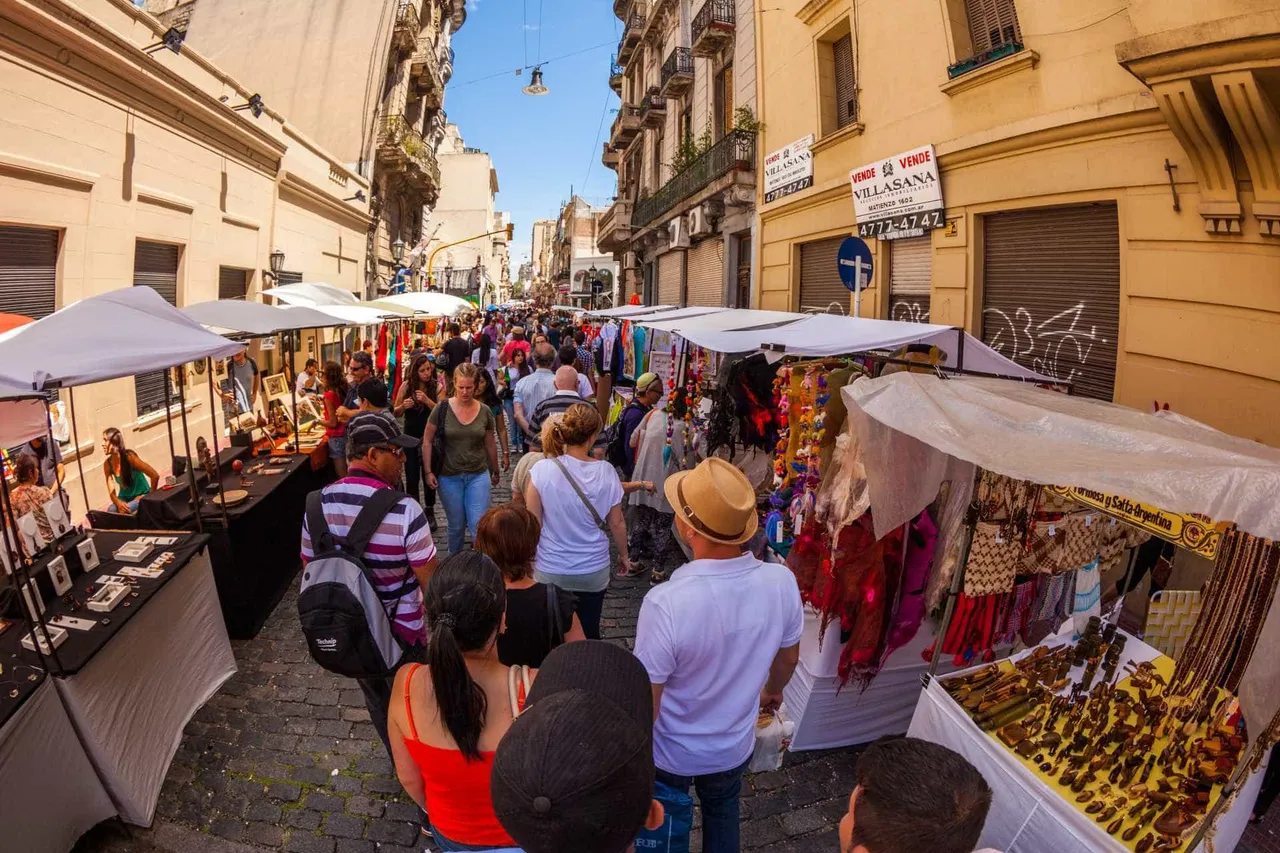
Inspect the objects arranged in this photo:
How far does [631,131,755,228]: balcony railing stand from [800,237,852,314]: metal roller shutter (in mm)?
2803

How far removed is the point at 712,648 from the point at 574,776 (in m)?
1.05

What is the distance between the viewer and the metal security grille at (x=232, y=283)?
11.4 metres

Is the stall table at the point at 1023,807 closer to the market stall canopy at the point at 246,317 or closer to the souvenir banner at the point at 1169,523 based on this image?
the souvenir banner at the point at 1169,523

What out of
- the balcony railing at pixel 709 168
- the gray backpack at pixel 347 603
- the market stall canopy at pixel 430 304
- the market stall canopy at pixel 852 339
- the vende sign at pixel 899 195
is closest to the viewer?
the gray backpack at pixel 347 603

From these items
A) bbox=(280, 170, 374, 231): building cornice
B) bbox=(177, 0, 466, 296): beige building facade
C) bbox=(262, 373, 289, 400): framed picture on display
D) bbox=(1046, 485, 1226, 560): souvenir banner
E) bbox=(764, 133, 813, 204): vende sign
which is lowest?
bbox=(1046, 485, 1226, 560): souvenir banner

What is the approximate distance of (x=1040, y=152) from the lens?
6555mm

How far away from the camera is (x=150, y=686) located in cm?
346

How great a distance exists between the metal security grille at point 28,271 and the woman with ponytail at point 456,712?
753 centimetres

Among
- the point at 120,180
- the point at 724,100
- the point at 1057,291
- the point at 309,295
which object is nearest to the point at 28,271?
the point at 120,180

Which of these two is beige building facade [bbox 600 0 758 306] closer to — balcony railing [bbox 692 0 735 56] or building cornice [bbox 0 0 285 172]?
balcony railing [bbox 692 0 735 56]

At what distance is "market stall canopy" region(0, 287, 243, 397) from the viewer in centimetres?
289

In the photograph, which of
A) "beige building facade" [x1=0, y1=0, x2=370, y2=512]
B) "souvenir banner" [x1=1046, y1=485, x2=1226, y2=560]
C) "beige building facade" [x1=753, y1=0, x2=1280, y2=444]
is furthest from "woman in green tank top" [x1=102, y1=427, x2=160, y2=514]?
"beige building facade" [x1=753, y1=0, x2=1280, y2=444]

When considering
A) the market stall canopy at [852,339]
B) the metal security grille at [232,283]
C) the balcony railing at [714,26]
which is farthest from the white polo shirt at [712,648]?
the balcony railing at [714,26]

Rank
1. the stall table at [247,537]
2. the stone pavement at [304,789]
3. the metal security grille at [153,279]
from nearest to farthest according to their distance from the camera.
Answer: the stone pavement at [304,789]
the stall table at [247,537]
the metal security grille at [153,279]
